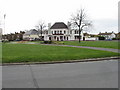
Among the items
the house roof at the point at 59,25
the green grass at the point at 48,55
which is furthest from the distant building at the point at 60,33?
the green grass at the point at 48,55

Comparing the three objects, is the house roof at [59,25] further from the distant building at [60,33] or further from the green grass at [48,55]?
the green grass at [48,55]

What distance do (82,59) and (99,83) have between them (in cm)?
572

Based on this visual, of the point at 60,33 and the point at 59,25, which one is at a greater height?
the point at 59,25

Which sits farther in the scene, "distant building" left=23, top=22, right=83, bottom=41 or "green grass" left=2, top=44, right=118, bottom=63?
"distant building" left=23, top=22, right=83, bottom=41

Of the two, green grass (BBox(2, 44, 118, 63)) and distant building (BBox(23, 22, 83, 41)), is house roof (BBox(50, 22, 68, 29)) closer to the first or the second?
distant building (BBox(23, 22, 83, 41))

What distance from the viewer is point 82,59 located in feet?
35.9

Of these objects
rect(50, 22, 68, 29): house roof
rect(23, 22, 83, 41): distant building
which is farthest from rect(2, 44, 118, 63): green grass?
rect(50, 22, 68, 29): house roof

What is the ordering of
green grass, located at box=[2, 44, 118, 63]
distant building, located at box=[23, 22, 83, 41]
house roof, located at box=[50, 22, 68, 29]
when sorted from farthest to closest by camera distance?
1. house roof, located at box=[50, 22, 68, 29]
2. distant building, located at box=[23, 22, 83, 41]
3. green grass, located at box=[2, 44, 118, 63]

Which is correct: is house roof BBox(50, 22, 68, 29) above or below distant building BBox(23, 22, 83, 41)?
above

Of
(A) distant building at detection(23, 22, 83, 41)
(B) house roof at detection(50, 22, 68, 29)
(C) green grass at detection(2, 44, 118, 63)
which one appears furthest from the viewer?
(B) house roof at detection(50, 22, 68, 29)

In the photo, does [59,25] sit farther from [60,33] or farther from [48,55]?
[48,55]

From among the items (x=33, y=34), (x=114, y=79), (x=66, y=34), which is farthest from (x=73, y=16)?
(x=33, y=34)

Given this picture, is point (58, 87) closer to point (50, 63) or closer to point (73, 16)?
point (50, 63)

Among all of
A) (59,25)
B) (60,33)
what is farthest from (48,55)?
(59,25)
